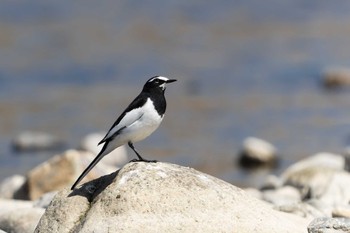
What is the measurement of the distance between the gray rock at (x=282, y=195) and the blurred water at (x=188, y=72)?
268 cm

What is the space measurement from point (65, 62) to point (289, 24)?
6187 millimetres

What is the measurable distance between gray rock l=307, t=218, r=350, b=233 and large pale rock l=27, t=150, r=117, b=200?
466 cm

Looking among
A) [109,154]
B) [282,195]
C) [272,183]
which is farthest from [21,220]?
[109,154]

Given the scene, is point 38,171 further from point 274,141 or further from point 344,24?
point 344,24

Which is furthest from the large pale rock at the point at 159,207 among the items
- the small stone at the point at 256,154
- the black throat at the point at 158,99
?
the small stone at the point at 256,154

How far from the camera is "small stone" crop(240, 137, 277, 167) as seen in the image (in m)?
18.3

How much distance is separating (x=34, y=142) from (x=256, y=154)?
3861 millimetres

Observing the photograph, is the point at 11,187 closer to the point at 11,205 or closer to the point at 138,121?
the point at 11,205

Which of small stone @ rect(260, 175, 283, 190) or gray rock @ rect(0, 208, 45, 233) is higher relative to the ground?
small stone @ rect(260, 175, 283, 190)

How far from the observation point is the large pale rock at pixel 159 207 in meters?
9.06

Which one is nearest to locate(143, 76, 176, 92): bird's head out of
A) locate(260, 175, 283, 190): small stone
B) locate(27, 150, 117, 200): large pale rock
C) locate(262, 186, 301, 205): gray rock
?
locate(27, 150, 117, 200): large pale rock

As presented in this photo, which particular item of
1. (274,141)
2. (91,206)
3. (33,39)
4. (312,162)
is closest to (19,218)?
(91,206)

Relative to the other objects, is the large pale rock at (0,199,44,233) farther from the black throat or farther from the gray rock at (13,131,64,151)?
the gray rock at (13,131,64,151)

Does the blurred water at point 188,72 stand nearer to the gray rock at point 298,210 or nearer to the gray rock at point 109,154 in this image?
the gray rock at point 109,154
